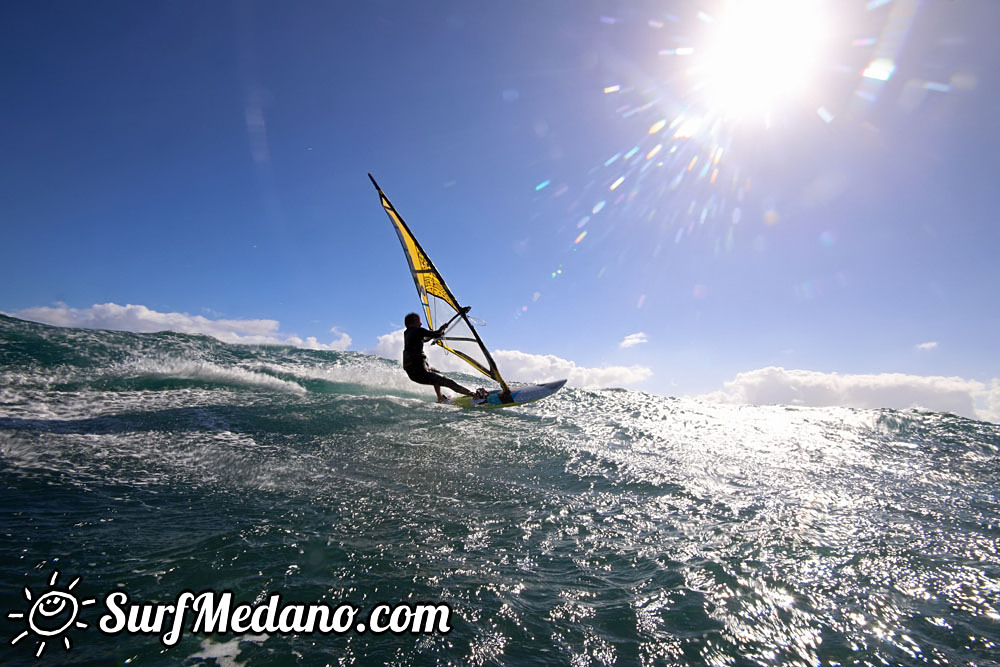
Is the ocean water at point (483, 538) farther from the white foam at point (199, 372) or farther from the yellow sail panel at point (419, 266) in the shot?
the yellow sail panel at point (419, 266)

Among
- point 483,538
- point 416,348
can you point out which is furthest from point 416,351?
point 483,538

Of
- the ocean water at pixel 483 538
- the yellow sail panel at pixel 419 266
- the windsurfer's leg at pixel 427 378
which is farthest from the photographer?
the yellow sail panel at pixel 419 266

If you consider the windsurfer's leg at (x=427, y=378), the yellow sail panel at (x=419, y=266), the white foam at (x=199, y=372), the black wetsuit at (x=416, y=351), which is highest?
the yellow sail panel at (x=419, y=266)

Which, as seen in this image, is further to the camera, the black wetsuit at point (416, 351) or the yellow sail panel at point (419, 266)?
the yellow sail panel at point (419, 266)

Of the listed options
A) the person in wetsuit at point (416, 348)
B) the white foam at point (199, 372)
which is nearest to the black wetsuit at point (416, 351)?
the person in wetsuit at point (416, 348)

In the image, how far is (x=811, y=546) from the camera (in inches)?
154

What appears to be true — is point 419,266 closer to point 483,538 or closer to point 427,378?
point 427,378

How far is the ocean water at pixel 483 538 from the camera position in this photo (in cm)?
241

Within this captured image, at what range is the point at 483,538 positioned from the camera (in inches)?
146

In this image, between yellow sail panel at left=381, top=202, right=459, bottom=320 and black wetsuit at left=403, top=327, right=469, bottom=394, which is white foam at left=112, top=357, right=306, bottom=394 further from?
yellow sail panel at left=381, top=202, right=459, bottom=320

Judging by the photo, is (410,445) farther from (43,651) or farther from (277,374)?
(277,374)

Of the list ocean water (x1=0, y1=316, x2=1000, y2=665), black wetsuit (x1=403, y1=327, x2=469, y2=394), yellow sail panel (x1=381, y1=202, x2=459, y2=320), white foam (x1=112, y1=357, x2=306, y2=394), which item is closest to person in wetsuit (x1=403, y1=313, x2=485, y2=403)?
black wetsuit (x1=403, y1=327, x2=469, y2=394)

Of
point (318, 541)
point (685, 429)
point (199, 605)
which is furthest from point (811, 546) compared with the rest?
point (685, 429)

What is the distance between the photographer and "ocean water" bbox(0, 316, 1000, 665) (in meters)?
2.41
